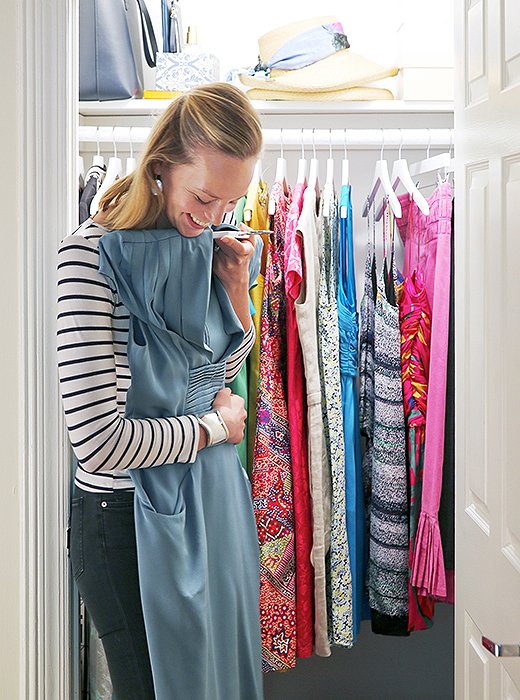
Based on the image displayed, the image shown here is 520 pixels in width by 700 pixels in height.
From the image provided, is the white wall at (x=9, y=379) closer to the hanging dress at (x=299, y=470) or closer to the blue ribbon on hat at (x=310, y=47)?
the hanging dress at (x=299, y=470)

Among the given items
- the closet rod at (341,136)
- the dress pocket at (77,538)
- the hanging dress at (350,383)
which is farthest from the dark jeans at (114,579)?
the closet rod at (341,136)

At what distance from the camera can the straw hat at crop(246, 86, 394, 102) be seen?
2.38 metres

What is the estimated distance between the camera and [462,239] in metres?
1.51

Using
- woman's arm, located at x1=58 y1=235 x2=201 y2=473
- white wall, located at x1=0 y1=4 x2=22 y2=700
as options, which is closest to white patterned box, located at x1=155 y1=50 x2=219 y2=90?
white wall, located at x1=0 y1=4 x2=22 y2=700

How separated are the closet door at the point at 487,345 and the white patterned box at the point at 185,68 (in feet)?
3.31

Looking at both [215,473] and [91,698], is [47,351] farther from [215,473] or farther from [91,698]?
[91,698]

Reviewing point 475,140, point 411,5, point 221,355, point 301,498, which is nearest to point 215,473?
point 221,355

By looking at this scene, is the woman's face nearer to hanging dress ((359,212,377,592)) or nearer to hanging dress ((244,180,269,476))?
hanging dress ((244,180,269,476))

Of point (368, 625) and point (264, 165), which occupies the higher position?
point (264, 165)

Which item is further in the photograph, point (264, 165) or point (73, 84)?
point (264, 165)

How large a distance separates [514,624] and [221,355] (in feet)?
2.44

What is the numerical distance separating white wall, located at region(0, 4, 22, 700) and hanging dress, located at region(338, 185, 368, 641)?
94 cm

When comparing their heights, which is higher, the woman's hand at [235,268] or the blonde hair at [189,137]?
the blonde hair at [189,137]

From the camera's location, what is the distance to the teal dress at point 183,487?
4.92 ft
